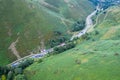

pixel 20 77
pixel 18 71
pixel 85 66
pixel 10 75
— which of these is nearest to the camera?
pixel 85 66

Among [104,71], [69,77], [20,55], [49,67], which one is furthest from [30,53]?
[104,71]

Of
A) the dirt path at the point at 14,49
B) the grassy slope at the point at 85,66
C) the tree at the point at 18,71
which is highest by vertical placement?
the dirt path at the point at 14,49

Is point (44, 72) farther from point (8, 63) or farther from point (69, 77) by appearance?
point (8, 63)

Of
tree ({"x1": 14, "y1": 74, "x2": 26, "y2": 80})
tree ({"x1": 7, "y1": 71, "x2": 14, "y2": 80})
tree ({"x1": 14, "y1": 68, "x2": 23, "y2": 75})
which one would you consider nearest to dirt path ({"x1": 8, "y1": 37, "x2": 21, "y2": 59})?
tree ({"x1": 14, "y1": 68, "x2": 23, "y2": 75})

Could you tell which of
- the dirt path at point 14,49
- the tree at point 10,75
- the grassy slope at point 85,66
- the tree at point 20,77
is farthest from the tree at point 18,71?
the dirt path at point 14,49

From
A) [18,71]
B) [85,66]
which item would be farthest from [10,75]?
[85,66]

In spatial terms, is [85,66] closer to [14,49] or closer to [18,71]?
[18,71]

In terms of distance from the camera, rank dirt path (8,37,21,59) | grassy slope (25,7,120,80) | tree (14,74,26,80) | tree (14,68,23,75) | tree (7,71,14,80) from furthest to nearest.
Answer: dirt path (8,37,21,59) < tree (14,68,23,75) < tree (7,71,14,80) < tree (14,74,26,80) < grassy slope (25,7,120,80)

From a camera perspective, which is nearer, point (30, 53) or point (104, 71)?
point (104, 71)

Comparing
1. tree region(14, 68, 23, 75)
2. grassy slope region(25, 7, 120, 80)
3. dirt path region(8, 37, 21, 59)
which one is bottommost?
grassy slope region(25, 7, 120, 80)

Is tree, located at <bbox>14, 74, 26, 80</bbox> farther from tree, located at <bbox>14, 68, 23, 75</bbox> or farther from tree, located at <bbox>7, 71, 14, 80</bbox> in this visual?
tree, located at <bbox>7, 71, 14, 80</bbox>

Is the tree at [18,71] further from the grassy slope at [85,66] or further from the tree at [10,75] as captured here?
the grassy slope at [85,66]
